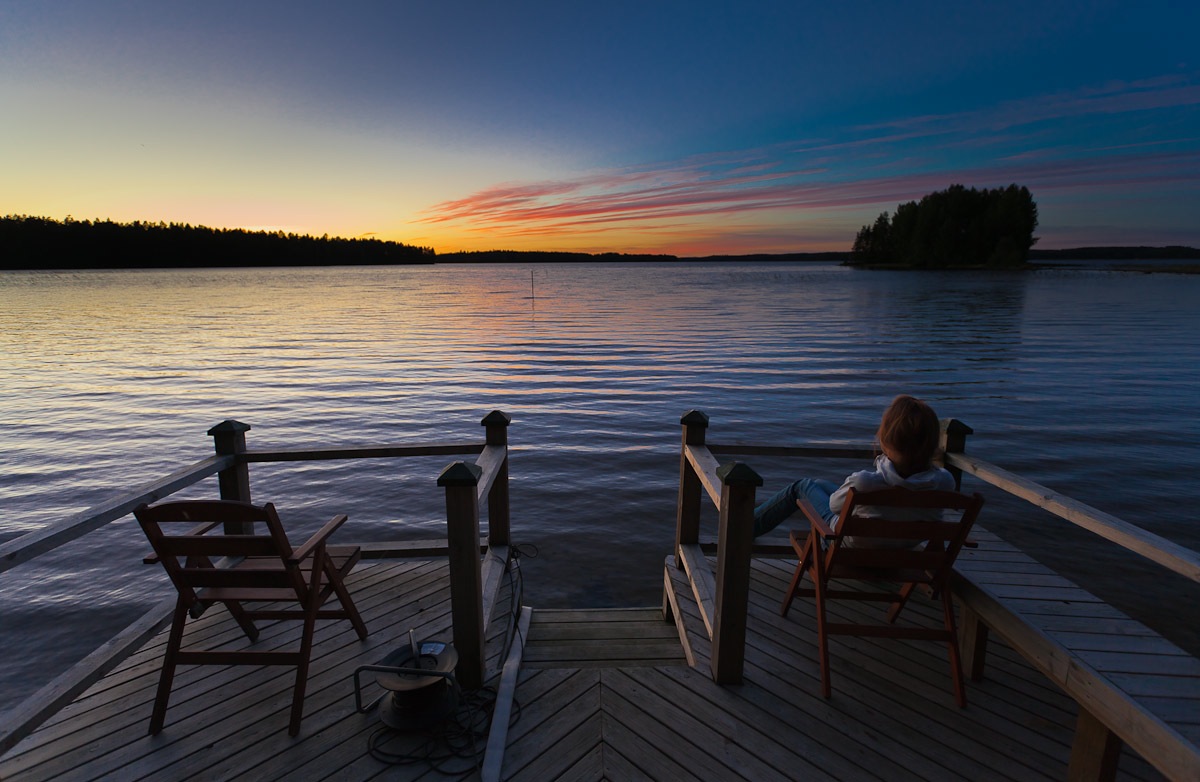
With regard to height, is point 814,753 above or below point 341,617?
below

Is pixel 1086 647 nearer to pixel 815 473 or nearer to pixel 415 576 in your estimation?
pixel 415 576

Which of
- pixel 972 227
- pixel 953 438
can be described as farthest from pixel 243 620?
pixel 972 227

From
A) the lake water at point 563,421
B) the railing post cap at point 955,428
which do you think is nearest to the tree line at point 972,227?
the lake water at point 563,421

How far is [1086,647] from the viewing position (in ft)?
9.23

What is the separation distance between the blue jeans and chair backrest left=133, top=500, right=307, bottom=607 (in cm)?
309

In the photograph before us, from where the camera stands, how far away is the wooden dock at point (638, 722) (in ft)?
9.24

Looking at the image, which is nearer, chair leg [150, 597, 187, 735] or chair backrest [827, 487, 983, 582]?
chair leg [150, 597, 187, 735]

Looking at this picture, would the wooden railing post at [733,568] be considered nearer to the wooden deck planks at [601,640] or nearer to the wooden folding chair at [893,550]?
the wooden folding chair at [893,550]

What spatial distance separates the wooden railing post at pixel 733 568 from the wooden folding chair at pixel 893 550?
0.48m

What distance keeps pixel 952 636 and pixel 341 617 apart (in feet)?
11.3

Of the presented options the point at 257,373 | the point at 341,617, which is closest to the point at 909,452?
the point at 341,617

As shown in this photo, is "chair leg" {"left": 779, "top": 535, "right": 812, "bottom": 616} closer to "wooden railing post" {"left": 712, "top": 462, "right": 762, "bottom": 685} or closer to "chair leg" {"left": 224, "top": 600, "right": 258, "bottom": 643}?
"wooden railing post" {"left": 712, "top": 462, "right": 762, "bottom": 685}

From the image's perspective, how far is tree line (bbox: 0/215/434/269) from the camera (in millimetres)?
121438

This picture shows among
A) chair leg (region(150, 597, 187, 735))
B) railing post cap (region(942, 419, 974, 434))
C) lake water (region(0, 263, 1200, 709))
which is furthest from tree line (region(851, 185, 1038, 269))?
chair leg (region(150, 597, 187, 735))
